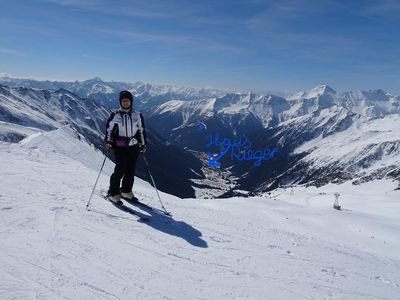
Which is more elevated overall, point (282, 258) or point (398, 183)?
point (282, 258)

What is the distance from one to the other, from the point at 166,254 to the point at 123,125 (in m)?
4.99

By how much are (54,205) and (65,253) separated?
11.7ft

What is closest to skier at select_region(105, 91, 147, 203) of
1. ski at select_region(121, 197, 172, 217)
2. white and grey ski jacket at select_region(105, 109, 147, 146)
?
white and grey ski jacket at select_region(105, 109, 147, 146)

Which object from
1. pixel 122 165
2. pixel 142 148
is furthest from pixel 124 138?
pixel 122 165

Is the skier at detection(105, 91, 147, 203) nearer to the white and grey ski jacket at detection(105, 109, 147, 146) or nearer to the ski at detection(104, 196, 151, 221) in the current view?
the white and grey ski jacket at detection(105, 109, 147, 146)

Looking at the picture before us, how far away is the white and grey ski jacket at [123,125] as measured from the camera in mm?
12000

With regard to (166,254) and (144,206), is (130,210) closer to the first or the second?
(144,206)

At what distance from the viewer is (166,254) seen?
8531 millimetres

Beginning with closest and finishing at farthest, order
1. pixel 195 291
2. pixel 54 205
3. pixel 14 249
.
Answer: pixel 195 291 < pixel 14 249 < pixel 54 205

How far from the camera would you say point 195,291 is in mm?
6926

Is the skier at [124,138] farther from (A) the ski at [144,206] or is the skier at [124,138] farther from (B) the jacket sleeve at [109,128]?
(A) the ski at [144,206]

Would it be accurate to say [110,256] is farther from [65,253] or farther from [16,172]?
[16,172]

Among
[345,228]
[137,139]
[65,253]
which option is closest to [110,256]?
[65,253]

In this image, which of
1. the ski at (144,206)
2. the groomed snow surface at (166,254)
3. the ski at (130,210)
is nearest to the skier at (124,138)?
the ski at (130,210)
